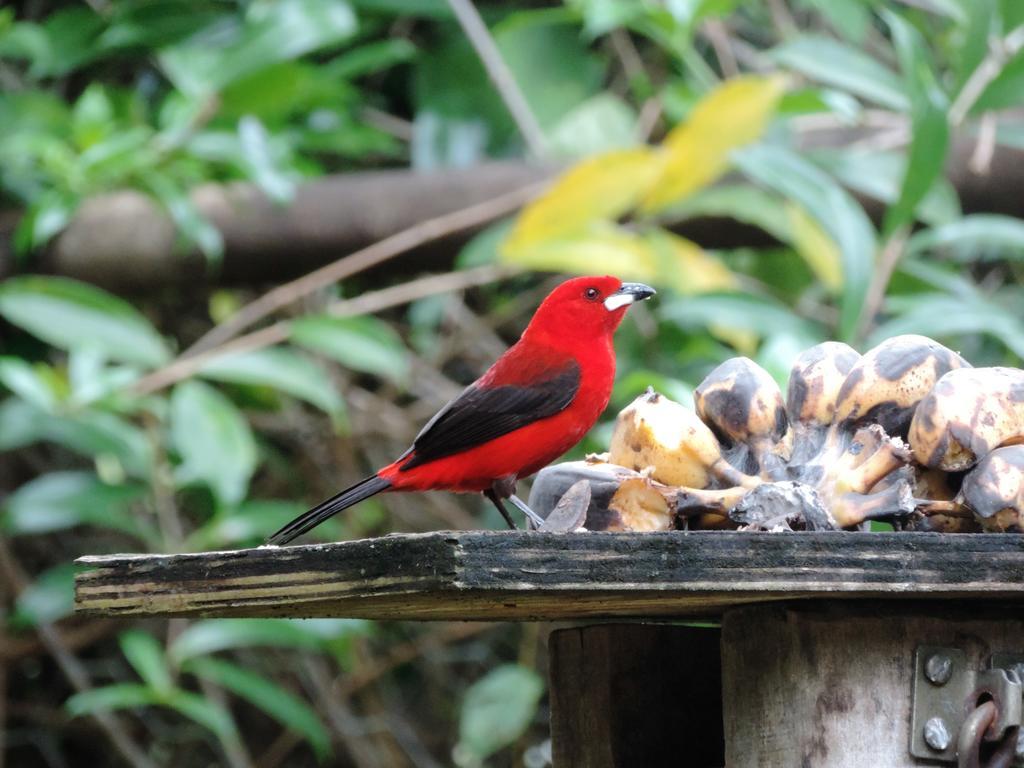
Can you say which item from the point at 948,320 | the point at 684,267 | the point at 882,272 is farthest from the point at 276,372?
the point at 948,320

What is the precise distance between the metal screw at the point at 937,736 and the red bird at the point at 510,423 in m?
0.92

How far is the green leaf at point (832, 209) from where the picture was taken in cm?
307

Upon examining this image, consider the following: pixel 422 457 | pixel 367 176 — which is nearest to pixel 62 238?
pixel 367 176

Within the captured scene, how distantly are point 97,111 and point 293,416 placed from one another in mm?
1188

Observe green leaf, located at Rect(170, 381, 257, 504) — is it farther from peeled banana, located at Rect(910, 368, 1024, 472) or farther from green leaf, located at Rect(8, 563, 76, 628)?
peeled banana, located at Rect(910, 368, 1024, 472)

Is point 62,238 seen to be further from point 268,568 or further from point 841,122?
point 268,568

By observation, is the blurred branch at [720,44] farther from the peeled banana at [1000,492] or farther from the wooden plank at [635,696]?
the peeled banana at [1000,492]

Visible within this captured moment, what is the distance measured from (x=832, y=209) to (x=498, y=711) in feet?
5.21

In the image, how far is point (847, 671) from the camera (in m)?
1.51

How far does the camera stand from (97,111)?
3859 mm

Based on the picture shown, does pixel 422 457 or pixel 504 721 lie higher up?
pixel 422 457

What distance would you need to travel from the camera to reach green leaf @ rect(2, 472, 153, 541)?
378 centimetres

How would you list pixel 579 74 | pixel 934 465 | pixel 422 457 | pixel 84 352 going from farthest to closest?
pixel 579 74, pixel 84 352, pixel 422 457, pixel 934 465

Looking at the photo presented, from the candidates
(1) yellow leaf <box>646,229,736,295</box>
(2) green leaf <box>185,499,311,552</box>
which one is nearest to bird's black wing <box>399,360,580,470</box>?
(1) yellow leaf <box>646,229,736,295</box>
